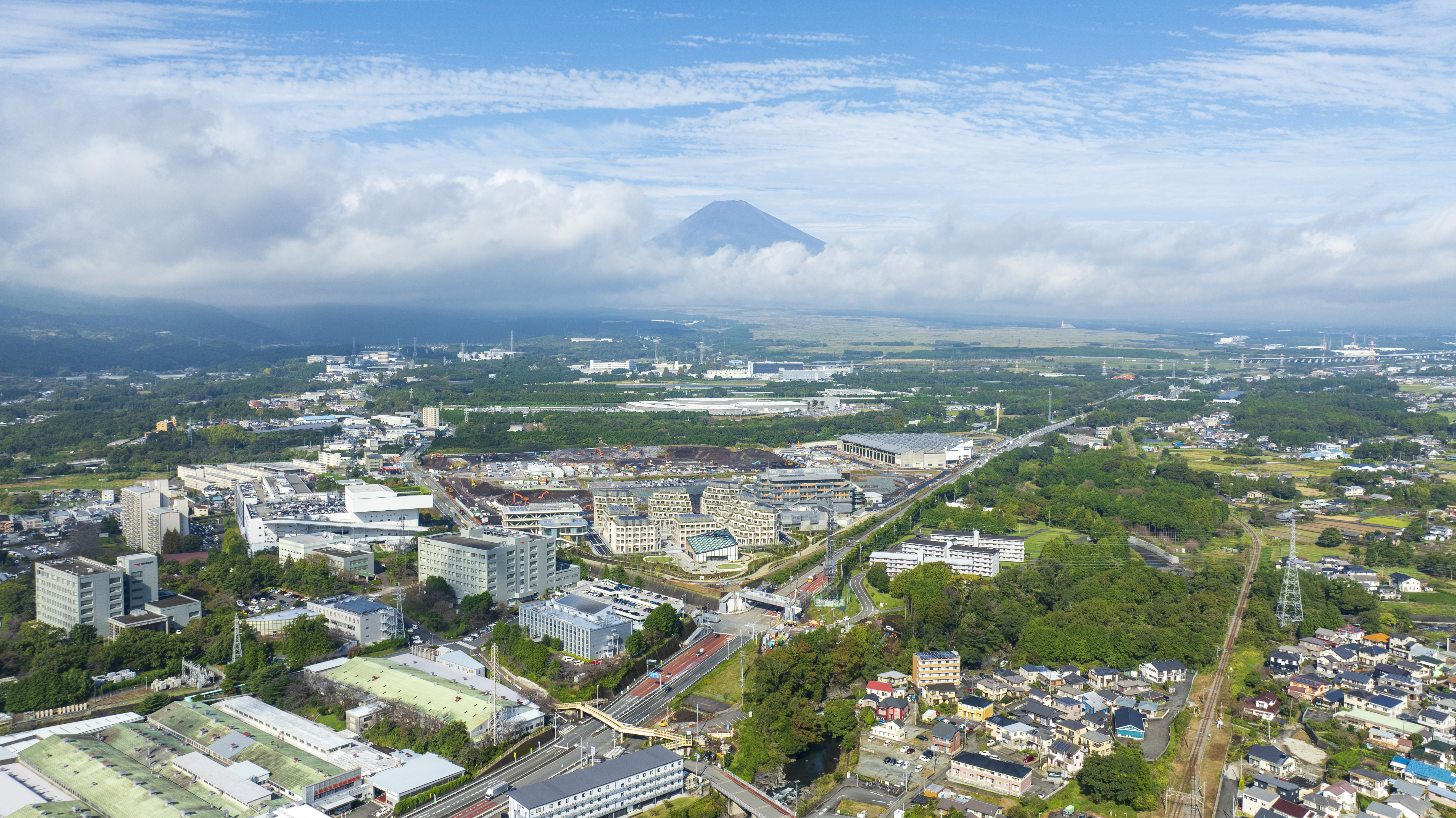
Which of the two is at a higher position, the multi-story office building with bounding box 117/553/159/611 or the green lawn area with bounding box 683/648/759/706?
the multi-story office building with bounding box 117/553/159/611

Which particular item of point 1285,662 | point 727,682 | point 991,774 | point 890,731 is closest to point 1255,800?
point 991,774

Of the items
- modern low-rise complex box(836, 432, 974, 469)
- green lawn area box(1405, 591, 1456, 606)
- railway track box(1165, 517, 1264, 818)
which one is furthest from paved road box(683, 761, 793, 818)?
modern low-rise complex box(836, 432, 974, 469)

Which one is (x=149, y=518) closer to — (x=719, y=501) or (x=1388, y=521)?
(x=719, y=501)

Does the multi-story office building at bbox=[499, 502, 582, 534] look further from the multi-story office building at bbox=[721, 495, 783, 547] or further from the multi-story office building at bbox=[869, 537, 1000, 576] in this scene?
the multi-story office building at bbox=[869, 537, 1000, 576]

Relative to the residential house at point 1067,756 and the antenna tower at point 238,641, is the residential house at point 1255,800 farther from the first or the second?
the antenna tower at point 238,641

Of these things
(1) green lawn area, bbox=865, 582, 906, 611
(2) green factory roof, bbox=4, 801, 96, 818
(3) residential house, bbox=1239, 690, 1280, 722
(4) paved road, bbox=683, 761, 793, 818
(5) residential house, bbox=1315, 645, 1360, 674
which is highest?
(5) residential house, bbox=1315, 645, 1360, 674

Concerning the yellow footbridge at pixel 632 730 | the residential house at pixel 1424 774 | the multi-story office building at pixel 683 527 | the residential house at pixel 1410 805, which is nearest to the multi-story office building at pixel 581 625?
the yellow footbridge at pixel 632 730
